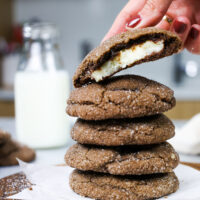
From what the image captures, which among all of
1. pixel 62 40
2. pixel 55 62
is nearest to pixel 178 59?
pixel 62 40

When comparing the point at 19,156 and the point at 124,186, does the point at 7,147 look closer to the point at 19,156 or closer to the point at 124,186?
the point at 19,156

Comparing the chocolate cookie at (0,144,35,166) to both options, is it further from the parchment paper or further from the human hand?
the human hand

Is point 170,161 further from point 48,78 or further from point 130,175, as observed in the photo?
point 48,78

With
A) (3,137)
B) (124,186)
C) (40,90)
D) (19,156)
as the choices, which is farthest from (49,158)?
(124,186)

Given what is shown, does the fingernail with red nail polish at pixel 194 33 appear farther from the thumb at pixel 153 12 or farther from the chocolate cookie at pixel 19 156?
the chocolate cookie at pixel 19 156

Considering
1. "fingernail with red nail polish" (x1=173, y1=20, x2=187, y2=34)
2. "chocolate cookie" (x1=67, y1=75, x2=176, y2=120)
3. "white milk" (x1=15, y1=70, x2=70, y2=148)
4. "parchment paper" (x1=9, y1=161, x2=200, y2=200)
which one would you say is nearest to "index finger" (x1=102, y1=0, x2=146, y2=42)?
"fingernail with red nail polish" (x1=173, y1=20, x2=187, y2=34)
